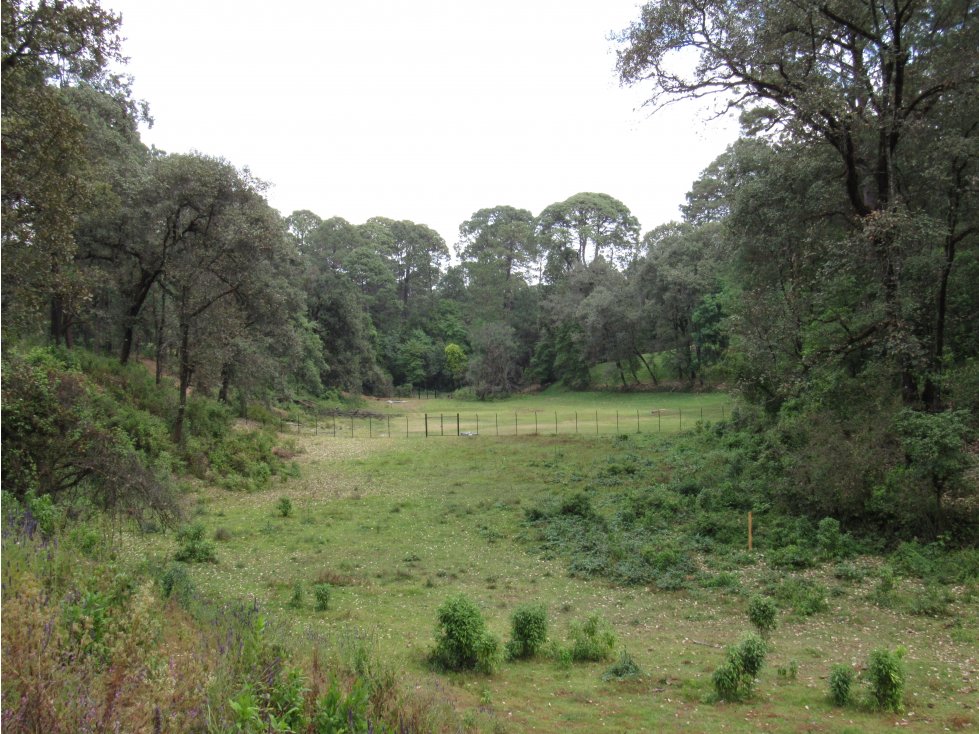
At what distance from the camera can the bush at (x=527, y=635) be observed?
855cm

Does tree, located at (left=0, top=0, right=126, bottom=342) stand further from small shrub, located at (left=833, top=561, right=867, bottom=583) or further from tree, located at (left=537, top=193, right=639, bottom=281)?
tree, located at (left=537, top=193, right=639, bottom=281)

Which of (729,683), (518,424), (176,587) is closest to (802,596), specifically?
(729,683)

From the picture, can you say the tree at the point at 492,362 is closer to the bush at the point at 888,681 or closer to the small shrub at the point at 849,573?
the small shrub at the point at 849,573

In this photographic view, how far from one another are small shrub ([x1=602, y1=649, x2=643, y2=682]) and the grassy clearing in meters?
0.09

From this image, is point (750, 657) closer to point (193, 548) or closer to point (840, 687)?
point (840, 687)

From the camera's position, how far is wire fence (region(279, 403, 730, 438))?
3734 cm

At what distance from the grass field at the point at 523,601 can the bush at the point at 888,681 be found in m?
0.14

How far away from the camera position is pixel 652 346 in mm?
63969

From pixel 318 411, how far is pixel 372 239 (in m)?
37.7

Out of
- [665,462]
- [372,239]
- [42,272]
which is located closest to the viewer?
[42,272]

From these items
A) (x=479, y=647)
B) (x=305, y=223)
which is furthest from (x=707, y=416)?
(x=305, y=223)

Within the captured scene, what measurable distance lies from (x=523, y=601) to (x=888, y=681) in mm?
6144

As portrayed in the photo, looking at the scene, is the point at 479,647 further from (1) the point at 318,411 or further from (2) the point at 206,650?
(1) the point at 318,411

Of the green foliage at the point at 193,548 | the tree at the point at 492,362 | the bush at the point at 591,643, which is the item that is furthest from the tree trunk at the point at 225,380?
the tree at the point at 492,362
